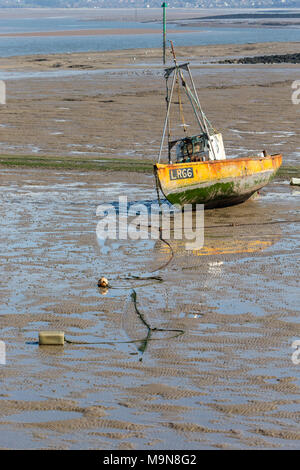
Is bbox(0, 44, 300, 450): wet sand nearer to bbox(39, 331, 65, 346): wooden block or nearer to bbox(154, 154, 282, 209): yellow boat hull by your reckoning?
bbox(39, 331, 65, 346): wooden block

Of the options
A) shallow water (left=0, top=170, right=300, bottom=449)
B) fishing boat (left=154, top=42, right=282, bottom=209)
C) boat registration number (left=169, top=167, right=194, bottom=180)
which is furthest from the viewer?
fishing boat (left=154, top=42, right=282, bottom=209)

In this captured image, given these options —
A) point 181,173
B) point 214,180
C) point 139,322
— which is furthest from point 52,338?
point 214,180

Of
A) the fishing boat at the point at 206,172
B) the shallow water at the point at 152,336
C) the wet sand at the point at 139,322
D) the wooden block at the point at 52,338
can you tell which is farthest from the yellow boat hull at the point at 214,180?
the wooden block at the point at 52,338

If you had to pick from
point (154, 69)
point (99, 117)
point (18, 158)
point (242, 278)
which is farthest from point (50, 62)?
point (242, 278)

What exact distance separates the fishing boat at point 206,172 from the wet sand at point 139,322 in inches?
18.5

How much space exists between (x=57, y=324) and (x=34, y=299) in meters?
1.23

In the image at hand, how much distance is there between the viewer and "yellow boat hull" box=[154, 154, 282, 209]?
18.1m

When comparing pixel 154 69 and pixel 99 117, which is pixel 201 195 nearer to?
pixel 99 117

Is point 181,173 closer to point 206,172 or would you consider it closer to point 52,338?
point 206,172

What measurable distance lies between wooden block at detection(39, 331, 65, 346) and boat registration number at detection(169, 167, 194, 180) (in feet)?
26.2

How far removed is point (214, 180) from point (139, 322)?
25.3 feet

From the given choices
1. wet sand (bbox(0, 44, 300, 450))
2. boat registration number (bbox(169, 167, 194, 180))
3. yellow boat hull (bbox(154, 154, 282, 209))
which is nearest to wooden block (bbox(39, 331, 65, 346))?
wet sand (bbox(0, 44, 300, 450))

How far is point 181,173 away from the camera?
18.2 metres
